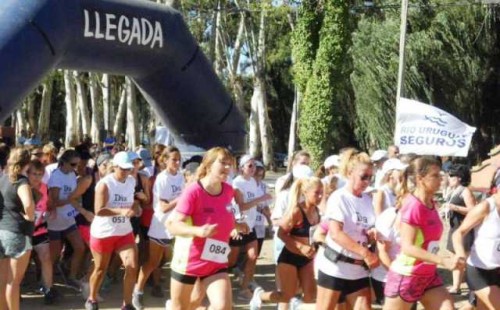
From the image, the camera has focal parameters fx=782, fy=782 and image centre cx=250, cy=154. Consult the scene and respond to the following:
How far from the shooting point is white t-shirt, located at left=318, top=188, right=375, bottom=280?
5.95 meters

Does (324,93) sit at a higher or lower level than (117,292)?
higher

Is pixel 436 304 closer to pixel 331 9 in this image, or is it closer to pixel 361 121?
pixel 331 9

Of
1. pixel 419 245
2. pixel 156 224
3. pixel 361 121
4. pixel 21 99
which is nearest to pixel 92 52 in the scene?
pixel 21 99

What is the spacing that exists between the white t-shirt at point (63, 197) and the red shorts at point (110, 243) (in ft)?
3.63

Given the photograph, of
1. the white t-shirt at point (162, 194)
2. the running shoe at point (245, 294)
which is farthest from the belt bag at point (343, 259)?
the running shoe at point (245, 294)

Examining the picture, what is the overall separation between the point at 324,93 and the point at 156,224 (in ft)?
43.5

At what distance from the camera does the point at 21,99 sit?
8.33m

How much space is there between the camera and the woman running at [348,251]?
19.5 ft

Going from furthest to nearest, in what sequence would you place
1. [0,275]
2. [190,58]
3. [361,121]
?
[361,121]
[190,58]
[0,275]

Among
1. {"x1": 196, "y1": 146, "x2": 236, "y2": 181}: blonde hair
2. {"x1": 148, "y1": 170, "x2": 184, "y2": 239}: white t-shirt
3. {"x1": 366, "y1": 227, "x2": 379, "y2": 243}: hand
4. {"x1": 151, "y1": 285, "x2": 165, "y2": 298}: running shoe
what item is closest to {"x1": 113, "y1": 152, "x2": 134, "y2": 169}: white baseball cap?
{"x1": 148, "y1": 170, "x2": 184, "y2": 239}: white t-shirt

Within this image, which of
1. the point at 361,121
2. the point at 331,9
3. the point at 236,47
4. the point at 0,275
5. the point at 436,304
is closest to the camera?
the point at 436,304

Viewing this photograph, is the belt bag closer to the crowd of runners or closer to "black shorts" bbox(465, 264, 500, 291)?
the crowd of runners

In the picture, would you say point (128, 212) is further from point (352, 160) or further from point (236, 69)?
point (236, 69)

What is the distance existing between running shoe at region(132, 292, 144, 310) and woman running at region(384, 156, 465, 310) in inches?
134
